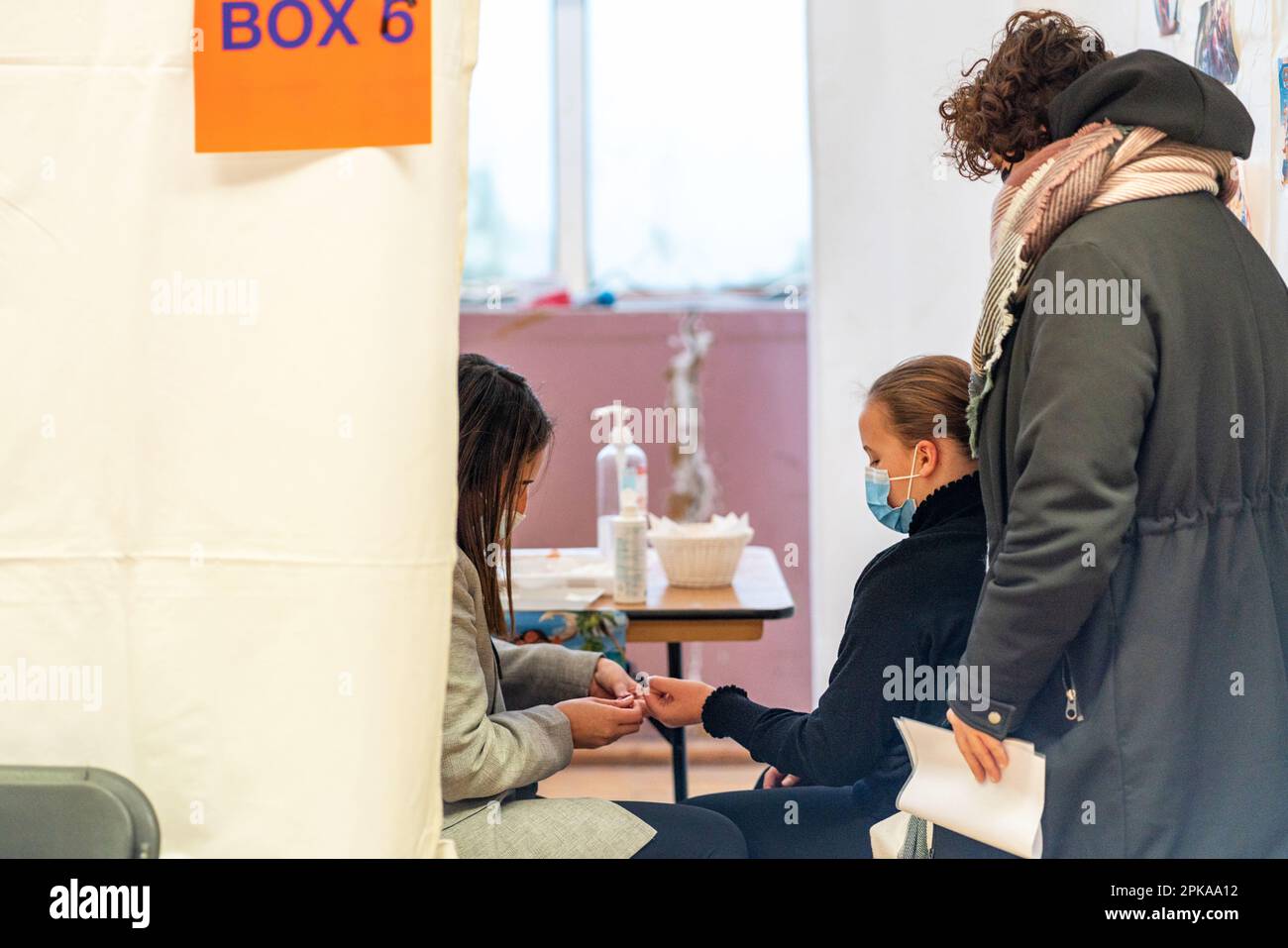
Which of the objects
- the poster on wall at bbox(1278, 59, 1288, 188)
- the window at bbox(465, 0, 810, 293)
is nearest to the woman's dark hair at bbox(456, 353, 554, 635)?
the poster on wall at bbox(1278, 59, 1288, 188)

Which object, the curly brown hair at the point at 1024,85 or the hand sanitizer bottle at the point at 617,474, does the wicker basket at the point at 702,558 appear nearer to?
the hand sanitizer bottle at the point at 617,474

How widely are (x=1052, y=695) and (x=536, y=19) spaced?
2885 millimetres

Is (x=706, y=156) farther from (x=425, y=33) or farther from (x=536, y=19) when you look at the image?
(x=425, y=33)

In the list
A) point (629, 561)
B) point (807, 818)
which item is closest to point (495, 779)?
point (807, 818)

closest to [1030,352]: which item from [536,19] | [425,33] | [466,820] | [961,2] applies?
[425,33]

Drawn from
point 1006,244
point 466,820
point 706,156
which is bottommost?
point 466,820

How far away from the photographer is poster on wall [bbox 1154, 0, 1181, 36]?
1613 millimetres

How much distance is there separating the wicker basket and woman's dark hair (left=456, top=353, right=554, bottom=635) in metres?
0.82

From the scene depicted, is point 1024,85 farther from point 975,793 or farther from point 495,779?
Answer: point 495,779

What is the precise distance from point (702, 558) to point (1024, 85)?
114 centimetres

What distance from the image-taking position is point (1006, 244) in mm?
1128

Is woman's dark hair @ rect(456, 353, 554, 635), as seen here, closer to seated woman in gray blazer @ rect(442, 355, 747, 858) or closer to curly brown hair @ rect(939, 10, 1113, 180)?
seated woman in gray blazer @ rect(442, 355, 747, 858)

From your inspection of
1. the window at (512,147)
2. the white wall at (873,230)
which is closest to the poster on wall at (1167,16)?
the white wall at (873,230)

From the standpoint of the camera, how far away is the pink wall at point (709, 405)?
3322mm
